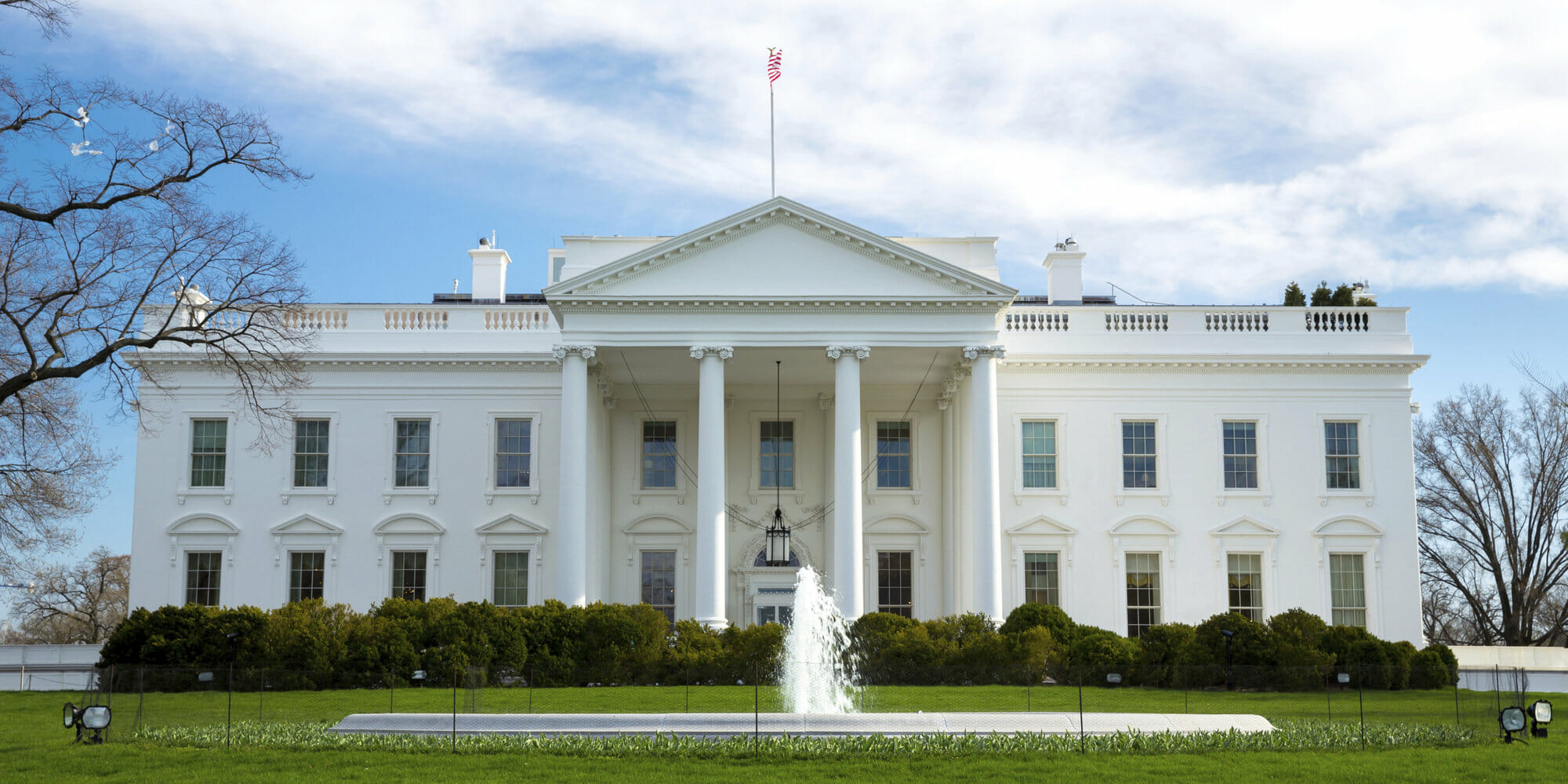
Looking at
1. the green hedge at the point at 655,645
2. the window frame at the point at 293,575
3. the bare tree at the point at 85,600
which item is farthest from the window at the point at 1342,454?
the bare tree at the point at 85,600

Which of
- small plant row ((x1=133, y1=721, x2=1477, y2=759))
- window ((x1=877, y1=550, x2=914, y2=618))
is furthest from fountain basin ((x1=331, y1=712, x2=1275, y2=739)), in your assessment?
window ((x1=877, y1=550, x2=914, y2=618))

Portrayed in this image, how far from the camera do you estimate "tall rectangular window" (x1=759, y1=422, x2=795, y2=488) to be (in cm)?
3466

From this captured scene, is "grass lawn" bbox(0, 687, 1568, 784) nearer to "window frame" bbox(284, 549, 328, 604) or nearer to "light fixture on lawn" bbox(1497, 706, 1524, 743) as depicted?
"light fixture on lawn" bbox(1497, 706, 1524, 743)

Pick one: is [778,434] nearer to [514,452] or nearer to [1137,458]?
[514,452]

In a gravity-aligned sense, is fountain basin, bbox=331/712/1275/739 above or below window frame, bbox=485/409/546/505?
below

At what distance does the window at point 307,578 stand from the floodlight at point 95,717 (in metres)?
15.8

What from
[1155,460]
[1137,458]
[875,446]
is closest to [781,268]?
[875,446]

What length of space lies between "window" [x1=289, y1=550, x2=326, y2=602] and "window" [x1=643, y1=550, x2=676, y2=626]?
775 centimetres

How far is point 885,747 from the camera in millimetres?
16500

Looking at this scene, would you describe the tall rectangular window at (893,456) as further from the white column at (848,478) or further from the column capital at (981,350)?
the column capital at (981,350)

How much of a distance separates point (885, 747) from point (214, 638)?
15.0 m

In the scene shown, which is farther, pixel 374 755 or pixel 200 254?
pixel 200 254

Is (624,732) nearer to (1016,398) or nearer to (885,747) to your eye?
(885,747)

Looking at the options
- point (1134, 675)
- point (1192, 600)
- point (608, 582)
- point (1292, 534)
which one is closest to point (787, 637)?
point (1134, 675)
